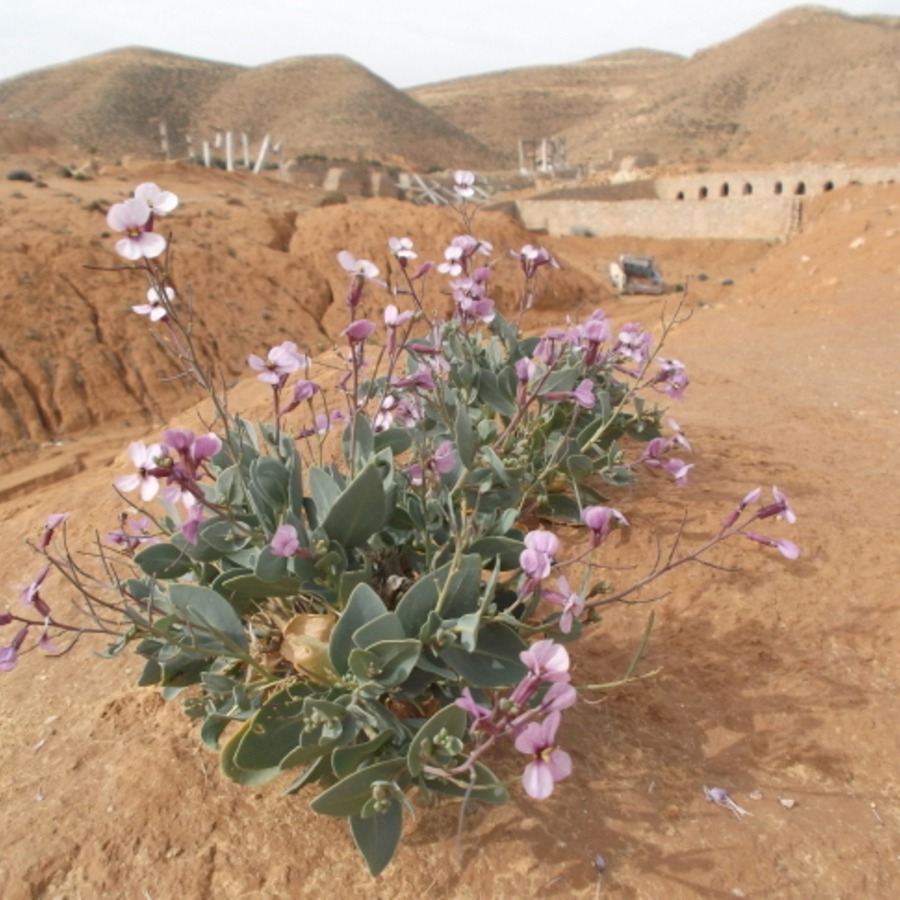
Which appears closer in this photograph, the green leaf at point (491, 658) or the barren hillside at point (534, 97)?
the green leaf at point (491, 658)

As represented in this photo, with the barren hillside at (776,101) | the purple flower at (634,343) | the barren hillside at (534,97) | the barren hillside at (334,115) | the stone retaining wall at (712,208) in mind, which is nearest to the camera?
the purple flower at (634,343)

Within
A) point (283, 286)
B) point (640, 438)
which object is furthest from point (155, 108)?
point (640, 438)

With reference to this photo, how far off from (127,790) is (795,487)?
8.96ft

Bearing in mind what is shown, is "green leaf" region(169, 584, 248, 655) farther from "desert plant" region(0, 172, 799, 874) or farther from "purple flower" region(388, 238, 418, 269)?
"purple flower" region(388, 238, 418, 269)

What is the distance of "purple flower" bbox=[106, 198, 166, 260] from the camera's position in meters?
1.41

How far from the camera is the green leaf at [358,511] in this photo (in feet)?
5.62

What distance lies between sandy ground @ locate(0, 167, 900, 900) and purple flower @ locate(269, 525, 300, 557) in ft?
1.85

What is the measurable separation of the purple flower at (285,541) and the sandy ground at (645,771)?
0.56 m

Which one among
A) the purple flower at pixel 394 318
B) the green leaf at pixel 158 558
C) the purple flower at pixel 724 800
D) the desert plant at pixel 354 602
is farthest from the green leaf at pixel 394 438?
the purple flower at pixel 724 800

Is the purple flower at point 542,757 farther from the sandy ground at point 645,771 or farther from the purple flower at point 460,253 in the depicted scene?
the purple flower at point 460,253

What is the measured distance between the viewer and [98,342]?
11.4 m

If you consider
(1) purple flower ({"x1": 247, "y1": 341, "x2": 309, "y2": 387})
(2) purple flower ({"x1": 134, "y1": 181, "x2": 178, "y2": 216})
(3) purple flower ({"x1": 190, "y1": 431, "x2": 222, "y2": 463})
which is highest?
(2) purple flower ({"x1": 134, "y1": 181, "x2": 178, "y2": 216})

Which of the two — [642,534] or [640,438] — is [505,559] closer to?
A: [642,534]

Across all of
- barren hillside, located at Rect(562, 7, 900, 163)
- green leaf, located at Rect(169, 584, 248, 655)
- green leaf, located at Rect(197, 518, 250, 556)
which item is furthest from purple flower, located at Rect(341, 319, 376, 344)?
barren hillside, located at Rect(562, 7, 900, 163)
